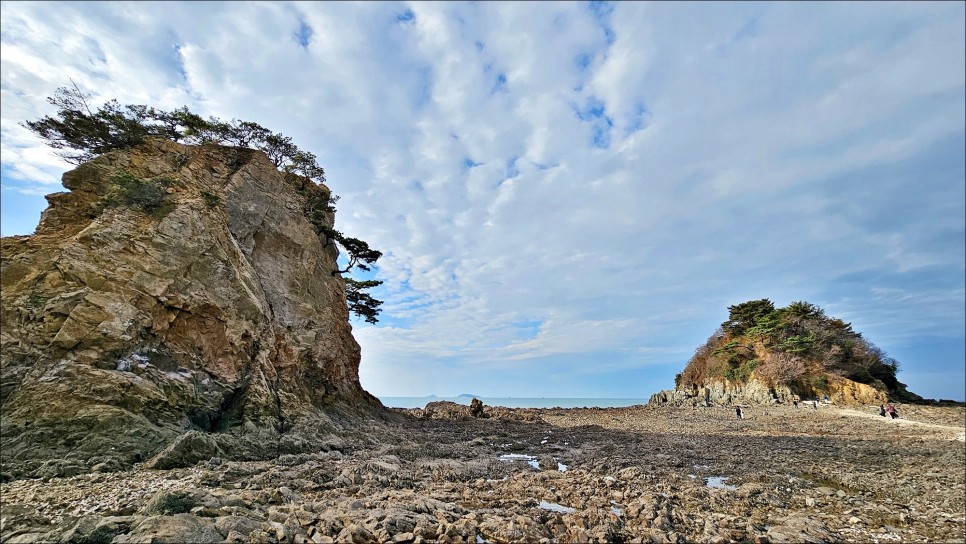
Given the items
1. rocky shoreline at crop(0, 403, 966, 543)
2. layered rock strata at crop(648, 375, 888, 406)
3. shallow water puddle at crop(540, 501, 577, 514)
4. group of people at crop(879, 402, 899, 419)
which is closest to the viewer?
rocky shoreline at crop(0, 403, 966, 543)

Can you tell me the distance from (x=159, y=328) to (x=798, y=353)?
5283 cm

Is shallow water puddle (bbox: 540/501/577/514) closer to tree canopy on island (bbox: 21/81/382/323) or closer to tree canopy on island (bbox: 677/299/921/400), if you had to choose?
tree canopy on island (bbox: 21/81/382/323)

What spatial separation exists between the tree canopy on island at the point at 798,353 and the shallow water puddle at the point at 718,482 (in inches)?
1432

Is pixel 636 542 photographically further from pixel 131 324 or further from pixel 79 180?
pixel 79 180

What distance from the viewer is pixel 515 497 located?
9.54m

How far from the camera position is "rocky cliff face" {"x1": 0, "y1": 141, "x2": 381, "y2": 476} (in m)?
10.3

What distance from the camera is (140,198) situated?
14383 mm

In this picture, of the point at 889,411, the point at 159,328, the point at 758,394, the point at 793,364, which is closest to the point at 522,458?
the point at 159,328

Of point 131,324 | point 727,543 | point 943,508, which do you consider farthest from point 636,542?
point 131,324

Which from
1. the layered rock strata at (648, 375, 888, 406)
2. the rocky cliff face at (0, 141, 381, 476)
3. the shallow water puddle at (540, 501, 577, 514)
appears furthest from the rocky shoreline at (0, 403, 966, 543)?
the layered rock strata at (648, 375, 888, 406)

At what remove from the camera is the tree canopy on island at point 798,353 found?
38.9 m

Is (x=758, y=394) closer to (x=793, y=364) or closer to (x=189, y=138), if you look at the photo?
(x=793, y=364)

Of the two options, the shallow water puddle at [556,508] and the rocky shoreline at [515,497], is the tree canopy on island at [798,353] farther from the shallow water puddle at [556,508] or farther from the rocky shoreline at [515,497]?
the shallow water puddle at [556,508]

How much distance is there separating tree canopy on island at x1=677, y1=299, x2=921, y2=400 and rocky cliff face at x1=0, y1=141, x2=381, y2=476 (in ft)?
149
